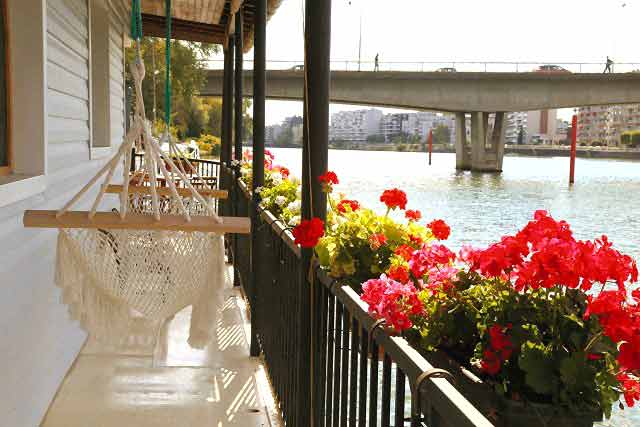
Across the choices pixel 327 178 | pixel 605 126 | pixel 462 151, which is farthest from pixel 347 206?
pixel 605 126

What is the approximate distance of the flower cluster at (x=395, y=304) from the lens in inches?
56.6

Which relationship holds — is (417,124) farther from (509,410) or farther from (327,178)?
(509,410)

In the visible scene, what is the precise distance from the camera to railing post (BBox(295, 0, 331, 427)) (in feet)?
7.64

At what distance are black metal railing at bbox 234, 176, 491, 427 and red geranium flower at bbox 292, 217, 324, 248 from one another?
0.11 meters

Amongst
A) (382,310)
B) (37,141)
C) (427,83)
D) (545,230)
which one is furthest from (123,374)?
(427,83)

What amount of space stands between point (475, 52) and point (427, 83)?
495 cm

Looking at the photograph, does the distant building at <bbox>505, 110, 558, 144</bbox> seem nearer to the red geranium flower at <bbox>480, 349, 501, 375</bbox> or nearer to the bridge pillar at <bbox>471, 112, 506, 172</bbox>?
the bridge pillar at <bbox>471, 112, 506, 172</bbox>

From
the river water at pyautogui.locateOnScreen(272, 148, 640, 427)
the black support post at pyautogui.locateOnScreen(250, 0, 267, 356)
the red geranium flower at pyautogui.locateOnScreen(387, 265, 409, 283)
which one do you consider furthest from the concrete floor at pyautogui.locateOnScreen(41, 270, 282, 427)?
the river water at pyautogui.locateOnScreen(272, 148, 640, 427)

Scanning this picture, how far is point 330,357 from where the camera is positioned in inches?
80.0

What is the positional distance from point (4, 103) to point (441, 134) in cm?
5229

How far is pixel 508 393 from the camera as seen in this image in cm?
119

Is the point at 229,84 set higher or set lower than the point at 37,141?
higher

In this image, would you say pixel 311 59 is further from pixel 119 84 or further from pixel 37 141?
pixel 119 84

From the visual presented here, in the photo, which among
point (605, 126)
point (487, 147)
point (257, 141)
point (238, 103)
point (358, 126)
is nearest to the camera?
point (257, 141)
